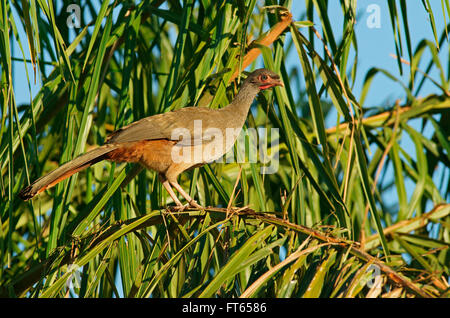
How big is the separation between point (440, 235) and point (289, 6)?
247 cm

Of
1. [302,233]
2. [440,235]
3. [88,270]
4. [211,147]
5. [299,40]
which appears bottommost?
[440,235]

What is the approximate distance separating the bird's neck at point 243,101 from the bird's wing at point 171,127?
0.80 ft

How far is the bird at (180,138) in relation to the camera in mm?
4004

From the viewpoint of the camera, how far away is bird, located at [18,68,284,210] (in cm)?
400

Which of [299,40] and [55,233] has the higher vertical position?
[299,40]

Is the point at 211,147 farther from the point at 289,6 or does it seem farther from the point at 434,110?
the point at 434,110

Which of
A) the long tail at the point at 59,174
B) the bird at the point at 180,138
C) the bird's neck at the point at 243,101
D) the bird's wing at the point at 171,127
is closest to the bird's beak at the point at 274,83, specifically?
the bird at the point at 180,138

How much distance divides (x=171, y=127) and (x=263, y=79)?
2.34ft

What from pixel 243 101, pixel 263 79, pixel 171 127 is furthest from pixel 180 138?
pixel 263 79

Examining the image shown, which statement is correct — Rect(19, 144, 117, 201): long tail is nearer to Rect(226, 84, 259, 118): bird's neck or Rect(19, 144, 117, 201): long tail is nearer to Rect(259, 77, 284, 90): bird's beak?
Rect(226, 84, 259, 118): bird's neck

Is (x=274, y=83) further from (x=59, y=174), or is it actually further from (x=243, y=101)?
(x=59, y=174)
